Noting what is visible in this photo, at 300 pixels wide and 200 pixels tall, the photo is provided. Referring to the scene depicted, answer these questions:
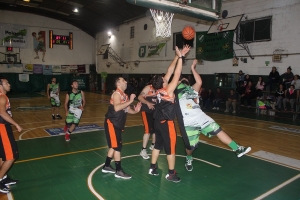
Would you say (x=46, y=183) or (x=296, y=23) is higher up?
(x=296, y=23)

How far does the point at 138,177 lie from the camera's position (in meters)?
5.06

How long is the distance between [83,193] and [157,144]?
5.40 feet

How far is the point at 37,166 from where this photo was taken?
561cm

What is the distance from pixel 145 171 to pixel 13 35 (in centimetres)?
2734

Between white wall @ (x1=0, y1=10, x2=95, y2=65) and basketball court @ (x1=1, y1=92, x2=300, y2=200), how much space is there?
22.5 meters

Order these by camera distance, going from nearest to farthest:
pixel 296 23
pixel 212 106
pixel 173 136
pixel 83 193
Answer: pixel 83 193 < pixel 173 136 < pixel 296 23 < pixel 212 106

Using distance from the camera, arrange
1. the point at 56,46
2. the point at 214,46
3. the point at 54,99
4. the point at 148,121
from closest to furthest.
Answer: the point at 148,121 < the point at 54,99 < the point at 214,46 < the point at 56,46

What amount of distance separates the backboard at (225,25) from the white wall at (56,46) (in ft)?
64.5

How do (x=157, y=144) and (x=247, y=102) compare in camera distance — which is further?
(x=247, y=102)

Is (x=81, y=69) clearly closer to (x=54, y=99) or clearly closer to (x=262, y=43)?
(x=54, y=99)

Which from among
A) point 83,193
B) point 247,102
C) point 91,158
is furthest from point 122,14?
point 83,193

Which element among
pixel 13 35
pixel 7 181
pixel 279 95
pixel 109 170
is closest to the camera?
pixel 7 181

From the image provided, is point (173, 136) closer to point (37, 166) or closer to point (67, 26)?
point (37, 166)

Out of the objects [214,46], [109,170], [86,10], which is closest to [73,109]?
[109,170]
